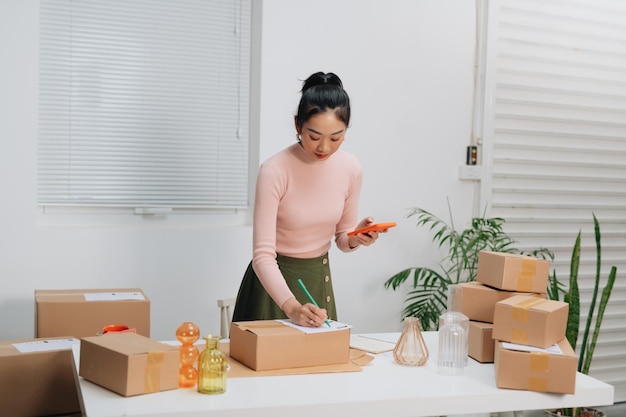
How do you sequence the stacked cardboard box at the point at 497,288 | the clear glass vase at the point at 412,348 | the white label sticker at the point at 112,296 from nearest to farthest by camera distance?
1. the clear glass vase at the point at 412,348
2. the stacked cardboard box at the point at 497,288
3. the white label sticker at the point at 112,296

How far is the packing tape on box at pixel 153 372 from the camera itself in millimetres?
1662

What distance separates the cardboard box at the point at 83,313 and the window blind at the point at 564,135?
2118 mm

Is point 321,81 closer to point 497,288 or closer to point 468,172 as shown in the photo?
point 497,288

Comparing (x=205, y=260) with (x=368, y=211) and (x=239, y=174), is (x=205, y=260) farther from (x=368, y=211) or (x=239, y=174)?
(x=368, y=211)

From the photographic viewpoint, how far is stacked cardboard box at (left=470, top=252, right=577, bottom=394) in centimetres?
180

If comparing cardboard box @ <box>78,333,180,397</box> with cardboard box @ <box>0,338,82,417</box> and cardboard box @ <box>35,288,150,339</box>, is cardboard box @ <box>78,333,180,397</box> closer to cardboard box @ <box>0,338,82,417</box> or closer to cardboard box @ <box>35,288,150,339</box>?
cardboard box @ <box>0,338,82,417</box>

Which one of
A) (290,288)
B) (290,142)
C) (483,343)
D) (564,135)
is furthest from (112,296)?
(564,135)

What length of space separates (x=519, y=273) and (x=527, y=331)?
256 millimetres

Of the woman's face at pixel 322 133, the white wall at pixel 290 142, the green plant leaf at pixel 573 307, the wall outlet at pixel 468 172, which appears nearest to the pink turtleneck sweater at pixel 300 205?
the woman's face at pixel 322 133

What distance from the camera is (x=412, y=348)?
6.53 feet

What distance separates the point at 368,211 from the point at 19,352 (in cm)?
197

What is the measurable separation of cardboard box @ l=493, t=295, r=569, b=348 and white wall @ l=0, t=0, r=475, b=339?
171 centimetres

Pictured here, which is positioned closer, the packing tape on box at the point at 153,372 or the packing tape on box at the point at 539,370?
the packing tape on box at the point at 153,372

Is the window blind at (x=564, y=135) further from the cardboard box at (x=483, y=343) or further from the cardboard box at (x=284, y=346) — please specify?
the cardboard box at (x=284, y=346)
